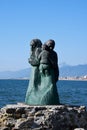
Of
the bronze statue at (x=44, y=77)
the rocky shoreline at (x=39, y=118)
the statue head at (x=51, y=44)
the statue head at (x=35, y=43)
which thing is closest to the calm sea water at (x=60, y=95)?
the statue head at (x=35, y=43)

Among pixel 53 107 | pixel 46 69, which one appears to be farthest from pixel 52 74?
pixel 53 107

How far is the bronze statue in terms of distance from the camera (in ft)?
50.5

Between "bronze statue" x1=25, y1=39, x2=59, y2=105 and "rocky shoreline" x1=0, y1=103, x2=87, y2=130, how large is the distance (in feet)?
1.91

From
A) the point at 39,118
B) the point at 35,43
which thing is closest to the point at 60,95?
the point at 35,43

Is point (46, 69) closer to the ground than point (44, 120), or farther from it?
farther from it

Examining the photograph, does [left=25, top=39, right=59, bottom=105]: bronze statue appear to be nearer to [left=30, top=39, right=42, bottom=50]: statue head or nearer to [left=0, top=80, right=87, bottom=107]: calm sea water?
[left=30, top=39, right=42, bottom=50]: statue head

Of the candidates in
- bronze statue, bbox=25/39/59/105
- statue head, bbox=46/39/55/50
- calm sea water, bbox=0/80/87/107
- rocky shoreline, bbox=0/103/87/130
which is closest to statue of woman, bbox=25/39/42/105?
bronze statue, bbox=25/39/59/105

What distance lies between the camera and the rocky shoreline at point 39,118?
14.5m

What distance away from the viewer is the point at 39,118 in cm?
1460

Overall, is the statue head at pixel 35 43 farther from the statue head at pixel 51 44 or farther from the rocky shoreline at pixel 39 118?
the rocky shoreline at pixel 39 118

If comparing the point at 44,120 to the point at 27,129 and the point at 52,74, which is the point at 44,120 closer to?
the point at 27,129

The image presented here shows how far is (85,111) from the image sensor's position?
50.9ft

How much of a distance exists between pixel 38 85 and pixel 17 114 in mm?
1407

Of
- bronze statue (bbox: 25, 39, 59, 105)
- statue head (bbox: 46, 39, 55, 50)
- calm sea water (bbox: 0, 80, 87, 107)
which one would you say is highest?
statue head (bbox: 46, 39, 55, 50)
